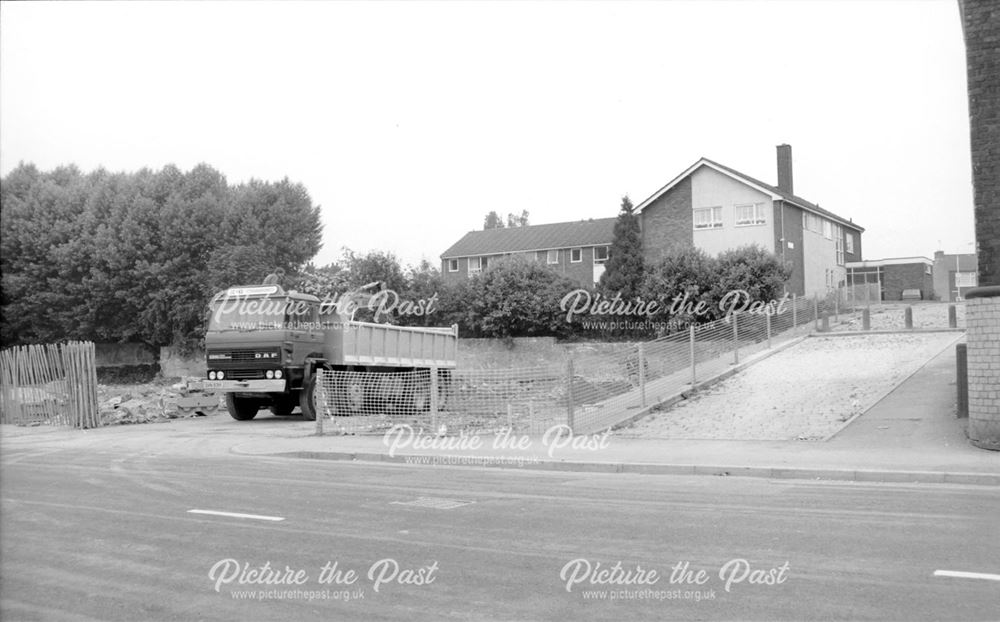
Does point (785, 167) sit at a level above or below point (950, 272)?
above

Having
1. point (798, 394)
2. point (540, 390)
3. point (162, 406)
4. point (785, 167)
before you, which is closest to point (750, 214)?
point (785, 167)

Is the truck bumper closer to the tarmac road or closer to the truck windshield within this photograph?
the truck windshield

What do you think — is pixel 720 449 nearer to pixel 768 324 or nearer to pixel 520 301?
pixel 768 324

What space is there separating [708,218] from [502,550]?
4432cm

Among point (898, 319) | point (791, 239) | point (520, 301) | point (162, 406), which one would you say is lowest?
point (162, 406)

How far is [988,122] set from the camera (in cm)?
1426

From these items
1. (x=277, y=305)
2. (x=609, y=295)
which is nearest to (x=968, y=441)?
(x=277, y=305)

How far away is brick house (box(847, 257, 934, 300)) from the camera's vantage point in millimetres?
59469

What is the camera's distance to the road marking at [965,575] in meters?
6.29

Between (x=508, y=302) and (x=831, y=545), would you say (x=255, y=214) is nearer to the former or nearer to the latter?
(x=508, y=302)

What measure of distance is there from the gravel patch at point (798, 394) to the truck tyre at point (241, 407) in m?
11.9

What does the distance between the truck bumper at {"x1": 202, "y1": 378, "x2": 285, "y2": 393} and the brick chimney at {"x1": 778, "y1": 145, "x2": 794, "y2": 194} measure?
41115 mm

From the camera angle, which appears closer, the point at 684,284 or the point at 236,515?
the point at 236,515

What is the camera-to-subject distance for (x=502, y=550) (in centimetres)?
756
